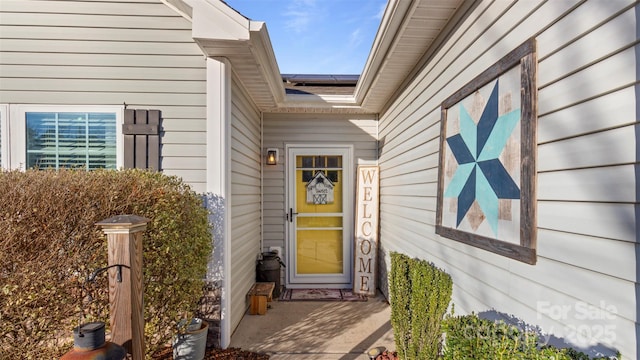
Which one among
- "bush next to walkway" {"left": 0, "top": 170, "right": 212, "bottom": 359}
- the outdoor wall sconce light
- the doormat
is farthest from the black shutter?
the doormat

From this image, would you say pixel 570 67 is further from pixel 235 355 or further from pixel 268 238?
pixel 268 238

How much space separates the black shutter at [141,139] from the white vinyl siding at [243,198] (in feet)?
2.20

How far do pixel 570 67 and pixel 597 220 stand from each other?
56 cm

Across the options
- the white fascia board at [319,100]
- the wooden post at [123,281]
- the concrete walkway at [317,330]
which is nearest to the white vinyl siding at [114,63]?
the wooden post at [123,281]

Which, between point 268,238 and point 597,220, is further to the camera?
point 268,238

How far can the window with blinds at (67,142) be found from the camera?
2.74m

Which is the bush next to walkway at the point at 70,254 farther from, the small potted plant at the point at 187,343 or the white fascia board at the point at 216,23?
the white fascia board at the point at 216,23

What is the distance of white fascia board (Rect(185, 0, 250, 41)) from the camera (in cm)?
240

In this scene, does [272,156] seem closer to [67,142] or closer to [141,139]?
[141,139]

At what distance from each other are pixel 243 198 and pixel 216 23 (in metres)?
1.79

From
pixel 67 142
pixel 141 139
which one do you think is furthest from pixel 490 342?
pixel 67 142

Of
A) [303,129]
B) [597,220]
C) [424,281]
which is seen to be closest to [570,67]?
[597,220]

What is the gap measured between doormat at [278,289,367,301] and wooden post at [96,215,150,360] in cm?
242

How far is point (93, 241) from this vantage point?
1.97 metres
